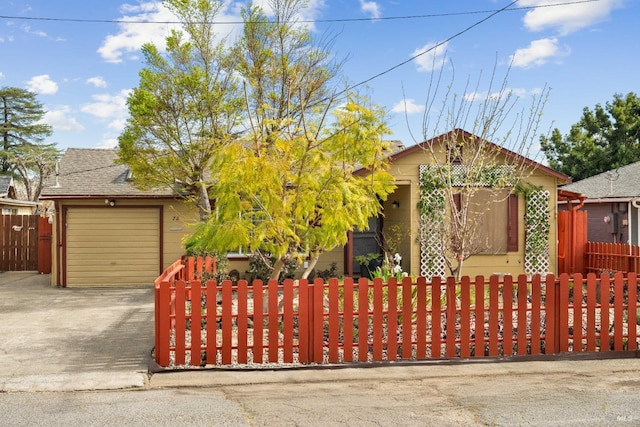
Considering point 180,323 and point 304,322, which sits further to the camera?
point 304,322

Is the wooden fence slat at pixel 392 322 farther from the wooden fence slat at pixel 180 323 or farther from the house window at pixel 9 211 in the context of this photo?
the house window at pixel 9 211

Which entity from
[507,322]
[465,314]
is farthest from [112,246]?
[507,322]

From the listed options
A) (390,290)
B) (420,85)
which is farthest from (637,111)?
(390,290)

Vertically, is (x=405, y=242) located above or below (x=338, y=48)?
below

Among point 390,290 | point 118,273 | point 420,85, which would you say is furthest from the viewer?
point 118,273

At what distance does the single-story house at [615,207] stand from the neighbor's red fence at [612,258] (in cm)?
297

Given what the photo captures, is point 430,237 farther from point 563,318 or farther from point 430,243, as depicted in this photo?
point 563,318

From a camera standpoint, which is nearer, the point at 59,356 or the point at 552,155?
the point at 59,356

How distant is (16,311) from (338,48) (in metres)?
8.83

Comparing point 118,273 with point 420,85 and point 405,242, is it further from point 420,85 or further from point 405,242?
point 420,85

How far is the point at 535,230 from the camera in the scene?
552 inches

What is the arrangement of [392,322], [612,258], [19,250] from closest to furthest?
1. [392,322]
2. [612,258]
3. [19,250]

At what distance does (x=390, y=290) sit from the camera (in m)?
7.11

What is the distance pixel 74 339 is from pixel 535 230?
1041 centimetres
